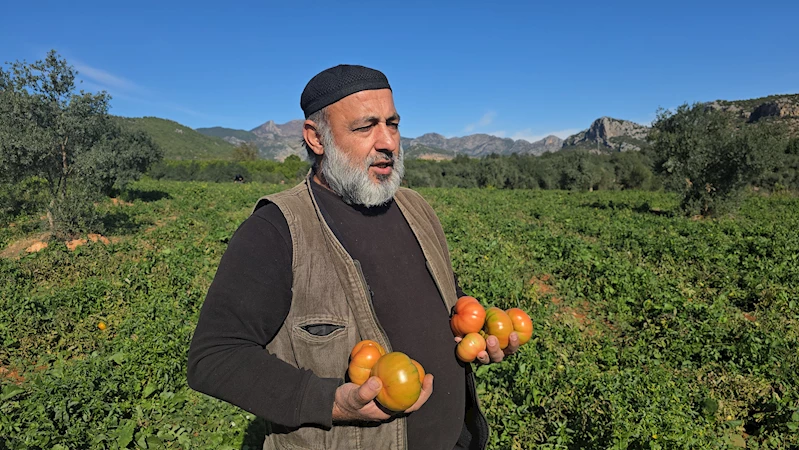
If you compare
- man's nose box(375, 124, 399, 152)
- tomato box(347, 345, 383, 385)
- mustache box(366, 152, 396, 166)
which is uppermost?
man's nose box(375, 124, 399, 152)

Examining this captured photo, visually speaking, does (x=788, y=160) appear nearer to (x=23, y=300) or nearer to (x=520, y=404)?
(x=520, y=404)

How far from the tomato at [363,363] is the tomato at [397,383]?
0.06 m

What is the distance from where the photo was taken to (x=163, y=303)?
24.1 ft

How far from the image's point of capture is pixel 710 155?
64.7 ft

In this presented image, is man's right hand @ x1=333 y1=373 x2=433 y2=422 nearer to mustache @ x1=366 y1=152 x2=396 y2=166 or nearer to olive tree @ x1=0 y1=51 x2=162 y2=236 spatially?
mustache @ x1=366 y1=152 x2=396 y2=166

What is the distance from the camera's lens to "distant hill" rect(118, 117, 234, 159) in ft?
391

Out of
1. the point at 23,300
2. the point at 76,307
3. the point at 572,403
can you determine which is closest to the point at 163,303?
the point at 76,307

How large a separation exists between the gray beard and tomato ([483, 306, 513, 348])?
2.91ft

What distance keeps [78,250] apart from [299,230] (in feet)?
39.7

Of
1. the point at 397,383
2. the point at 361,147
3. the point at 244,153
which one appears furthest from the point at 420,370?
the point at 244,153

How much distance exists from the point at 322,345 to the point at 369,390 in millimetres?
334

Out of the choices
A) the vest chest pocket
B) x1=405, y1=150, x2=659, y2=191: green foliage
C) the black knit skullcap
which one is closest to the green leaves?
the vest chest pocket

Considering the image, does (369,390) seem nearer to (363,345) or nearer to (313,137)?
(363,345)

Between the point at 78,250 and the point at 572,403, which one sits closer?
the point at 572,403
